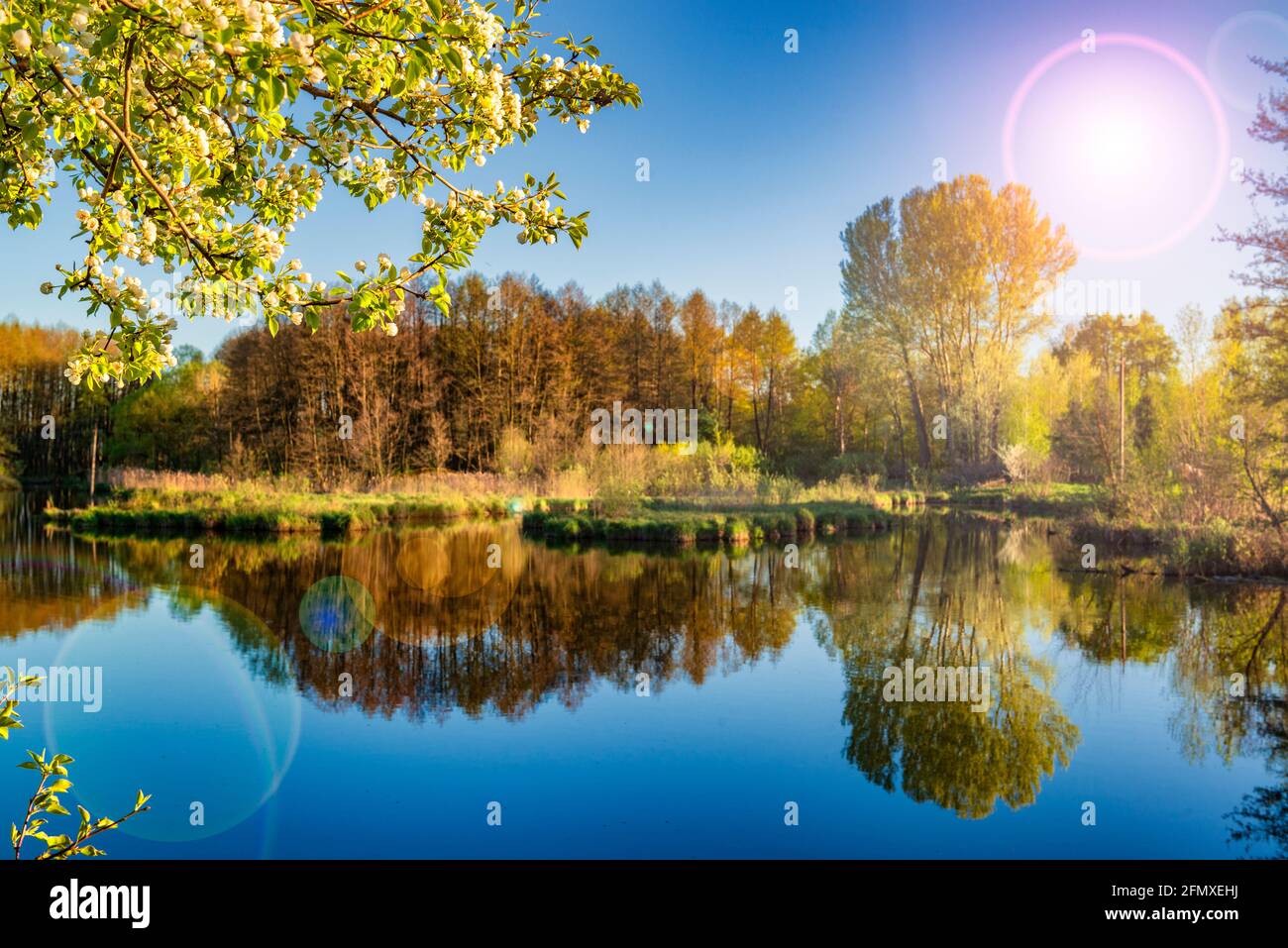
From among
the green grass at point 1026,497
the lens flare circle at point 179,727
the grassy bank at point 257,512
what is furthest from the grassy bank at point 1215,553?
the grassy bank at point 257,512

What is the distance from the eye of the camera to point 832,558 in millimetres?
17234

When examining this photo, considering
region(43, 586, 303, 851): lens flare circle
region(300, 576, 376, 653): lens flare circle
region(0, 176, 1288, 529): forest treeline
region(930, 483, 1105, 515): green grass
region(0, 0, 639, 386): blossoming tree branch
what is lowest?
region(43, 586, 303, 851): lens flare circle

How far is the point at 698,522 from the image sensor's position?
19.7 meters

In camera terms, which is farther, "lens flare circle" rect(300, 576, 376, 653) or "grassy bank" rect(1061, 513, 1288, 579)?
"grassy bank" rect(1061, 513, 1288, 579)

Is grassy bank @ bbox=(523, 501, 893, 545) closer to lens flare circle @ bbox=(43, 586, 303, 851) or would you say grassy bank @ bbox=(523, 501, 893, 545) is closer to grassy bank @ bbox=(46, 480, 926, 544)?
grassy bank @ bbox=(46, 480, 926, 544)

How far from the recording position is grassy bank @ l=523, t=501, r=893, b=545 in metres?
19.5

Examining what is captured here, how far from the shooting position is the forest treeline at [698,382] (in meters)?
31.9

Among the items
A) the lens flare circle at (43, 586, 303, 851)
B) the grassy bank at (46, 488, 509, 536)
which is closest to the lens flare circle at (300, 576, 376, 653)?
the lens flare circle at (43, 586, 303, 851)

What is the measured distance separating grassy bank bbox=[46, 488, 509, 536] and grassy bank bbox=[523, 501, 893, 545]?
168 inches

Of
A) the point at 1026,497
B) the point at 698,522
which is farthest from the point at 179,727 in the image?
the point at 1026,497

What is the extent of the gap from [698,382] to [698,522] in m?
25.4

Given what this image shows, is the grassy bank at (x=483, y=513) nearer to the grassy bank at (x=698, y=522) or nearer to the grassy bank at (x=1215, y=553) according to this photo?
the grassy bank at (x=698, y=522)
